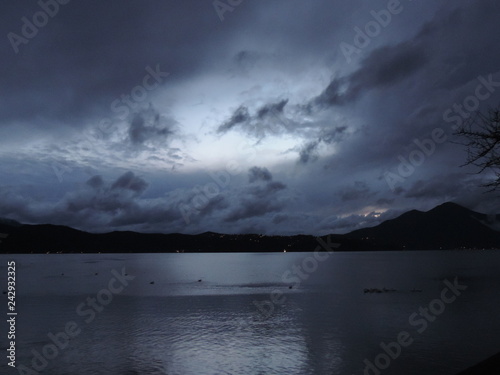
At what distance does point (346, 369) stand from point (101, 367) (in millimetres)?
20400

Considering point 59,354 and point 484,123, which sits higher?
point 484,123

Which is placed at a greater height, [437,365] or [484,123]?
[484,123]

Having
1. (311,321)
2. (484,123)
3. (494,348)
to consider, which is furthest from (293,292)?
(484,123)

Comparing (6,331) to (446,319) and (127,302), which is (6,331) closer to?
(127,302)

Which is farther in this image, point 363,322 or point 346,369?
point 363,322

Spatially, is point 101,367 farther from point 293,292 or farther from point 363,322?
point 293,292

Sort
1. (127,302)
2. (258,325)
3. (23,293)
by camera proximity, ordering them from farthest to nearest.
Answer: (23,293), (127,302), (258,325)

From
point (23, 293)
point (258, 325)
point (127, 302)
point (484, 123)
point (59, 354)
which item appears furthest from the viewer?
point (23, 293)

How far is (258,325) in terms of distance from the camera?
52.0 metres

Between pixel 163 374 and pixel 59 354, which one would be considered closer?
pixel 163 374

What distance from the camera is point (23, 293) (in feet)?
288

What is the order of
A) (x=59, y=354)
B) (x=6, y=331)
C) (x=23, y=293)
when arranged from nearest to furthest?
(x=59, y=354)
(x=6, y=331)
(x=23, y=293)

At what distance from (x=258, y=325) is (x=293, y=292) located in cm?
3850

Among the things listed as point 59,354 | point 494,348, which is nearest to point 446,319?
point 494,348
